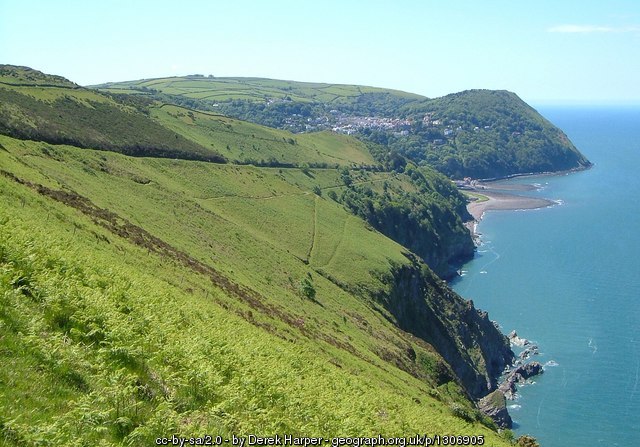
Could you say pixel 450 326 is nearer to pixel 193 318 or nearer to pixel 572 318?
pixel 572 318

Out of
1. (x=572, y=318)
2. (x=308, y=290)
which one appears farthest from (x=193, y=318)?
(x=572, y=318)

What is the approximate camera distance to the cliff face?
95000 mm

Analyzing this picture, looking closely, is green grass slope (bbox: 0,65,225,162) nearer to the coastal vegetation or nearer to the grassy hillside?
the coastal vegetation

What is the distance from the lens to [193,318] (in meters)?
32.3

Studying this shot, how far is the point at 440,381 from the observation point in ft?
227

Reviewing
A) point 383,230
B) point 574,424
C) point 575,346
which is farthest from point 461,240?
point 574,424

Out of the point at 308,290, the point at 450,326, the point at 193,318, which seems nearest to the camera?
the point at 193,318

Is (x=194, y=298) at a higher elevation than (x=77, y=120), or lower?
lower

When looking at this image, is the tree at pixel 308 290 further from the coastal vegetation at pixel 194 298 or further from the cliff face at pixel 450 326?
the cliff face at pixel 450 326

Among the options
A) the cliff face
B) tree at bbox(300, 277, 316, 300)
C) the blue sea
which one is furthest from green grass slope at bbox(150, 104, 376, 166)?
tree at bbox(300, 277, 316, 300)

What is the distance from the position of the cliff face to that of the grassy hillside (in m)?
0.51

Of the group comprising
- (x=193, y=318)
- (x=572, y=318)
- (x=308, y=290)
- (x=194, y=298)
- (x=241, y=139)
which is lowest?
(x=572, y=318)

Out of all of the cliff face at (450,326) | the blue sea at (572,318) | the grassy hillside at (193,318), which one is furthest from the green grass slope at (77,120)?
the blue sea at (572,318)

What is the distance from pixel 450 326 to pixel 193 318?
81552mm
